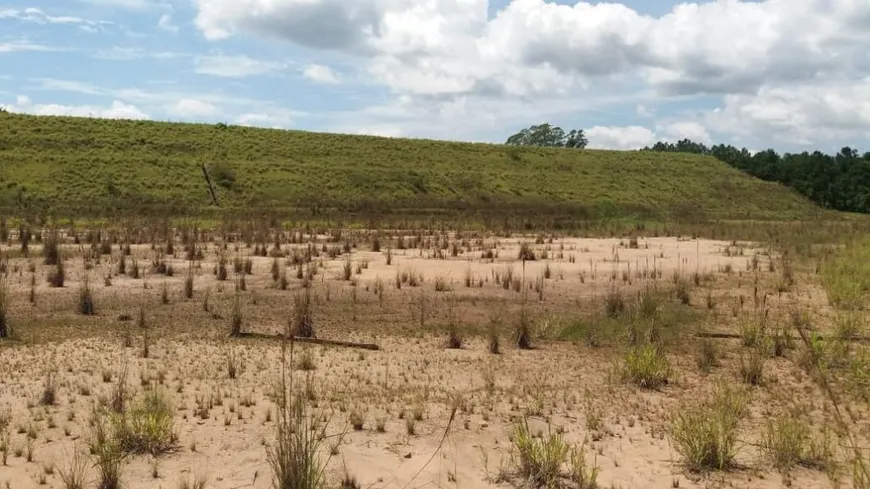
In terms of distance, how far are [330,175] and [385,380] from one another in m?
49.0

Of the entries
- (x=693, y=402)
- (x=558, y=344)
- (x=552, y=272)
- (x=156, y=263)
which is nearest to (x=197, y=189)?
(x=156, y=263)

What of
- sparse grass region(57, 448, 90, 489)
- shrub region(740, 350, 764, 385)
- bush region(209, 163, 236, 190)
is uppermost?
bush region(209, 163, 236, 190)

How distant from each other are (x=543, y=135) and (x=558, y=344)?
130m

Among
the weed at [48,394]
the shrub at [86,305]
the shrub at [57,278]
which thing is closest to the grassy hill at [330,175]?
the shrub at [57,278]

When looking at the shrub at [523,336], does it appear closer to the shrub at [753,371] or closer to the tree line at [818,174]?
the shrub at [753,371]

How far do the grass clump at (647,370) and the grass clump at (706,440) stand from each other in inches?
58.2

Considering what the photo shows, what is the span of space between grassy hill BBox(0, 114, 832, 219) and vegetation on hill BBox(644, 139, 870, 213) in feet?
18.7

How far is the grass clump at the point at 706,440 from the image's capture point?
234 inches

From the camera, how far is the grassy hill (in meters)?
46.9

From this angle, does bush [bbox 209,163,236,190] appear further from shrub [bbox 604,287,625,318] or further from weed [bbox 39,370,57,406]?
weed [bbox 39,370,57,406]

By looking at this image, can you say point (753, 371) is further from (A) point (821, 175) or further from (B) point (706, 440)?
(A) point (821, 175)

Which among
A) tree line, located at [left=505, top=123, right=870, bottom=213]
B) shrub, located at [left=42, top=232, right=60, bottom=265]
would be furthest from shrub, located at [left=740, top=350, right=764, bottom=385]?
tree line, located at [left=505, top=123, right=870, bottom=213]

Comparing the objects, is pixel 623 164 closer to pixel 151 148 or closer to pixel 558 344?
pixel 151 148

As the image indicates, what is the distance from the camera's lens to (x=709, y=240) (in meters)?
31.2
